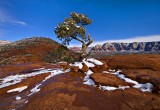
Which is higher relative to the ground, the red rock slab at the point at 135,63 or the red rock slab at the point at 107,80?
the red rock slab at the point at 135,63

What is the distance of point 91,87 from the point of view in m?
17.3

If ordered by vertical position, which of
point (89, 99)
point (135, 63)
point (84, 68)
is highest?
point (135, 63)

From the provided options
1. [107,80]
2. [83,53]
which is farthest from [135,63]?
[83,53]

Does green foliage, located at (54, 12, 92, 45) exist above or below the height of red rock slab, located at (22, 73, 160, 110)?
above

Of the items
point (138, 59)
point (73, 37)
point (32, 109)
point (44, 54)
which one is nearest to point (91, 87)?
point (32, 109)

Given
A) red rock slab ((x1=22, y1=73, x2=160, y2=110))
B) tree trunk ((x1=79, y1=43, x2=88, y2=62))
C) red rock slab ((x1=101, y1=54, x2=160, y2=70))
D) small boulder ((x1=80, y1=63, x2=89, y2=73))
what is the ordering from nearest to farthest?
red rock slab ((x1=22, y1=73, x2=160, y2=110)) → small boulder ((x1=80, y1=63, x2=89, y2=73)) → red rock slab ((x1=101, y1=54, x2=160, y2=70)) → tree trunk ((x1=79, y1=43, x2=88, y2=62))

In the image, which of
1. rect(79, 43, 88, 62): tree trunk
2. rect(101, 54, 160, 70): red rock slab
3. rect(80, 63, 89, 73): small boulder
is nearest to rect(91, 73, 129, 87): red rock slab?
rect(80, 63, 89, 73): small boulder

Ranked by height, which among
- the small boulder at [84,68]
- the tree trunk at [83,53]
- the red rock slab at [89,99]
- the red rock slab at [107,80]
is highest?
the tree trunk at [83,53]

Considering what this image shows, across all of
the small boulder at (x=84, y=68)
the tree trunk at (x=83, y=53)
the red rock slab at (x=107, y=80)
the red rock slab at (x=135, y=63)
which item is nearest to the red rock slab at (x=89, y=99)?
the red rock slab at (x=107, y=80)

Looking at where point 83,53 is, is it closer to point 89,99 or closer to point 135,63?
point 135,63

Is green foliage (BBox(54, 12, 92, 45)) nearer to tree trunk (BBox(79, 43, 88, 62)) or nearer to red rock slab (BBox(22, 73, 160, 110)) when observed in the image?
tree trunk (BBox(79, 43, 88, 62))

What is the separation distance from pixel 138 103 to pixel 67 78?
9.37 m

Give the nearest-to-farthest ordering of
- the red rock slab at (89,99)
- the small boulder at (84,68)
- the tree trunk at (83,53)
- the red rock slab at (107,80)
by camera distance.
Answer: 1. the red rock slab at (89,99)
2. the red rock slab at (107,80)
3. the small boulder at (84,68)
4. the tree trunk at (83,53)

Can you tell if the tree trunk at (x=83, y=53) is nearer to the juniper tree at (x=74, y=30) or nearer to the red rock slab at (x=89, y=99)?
the juniper tree at (x=74, y=30)
